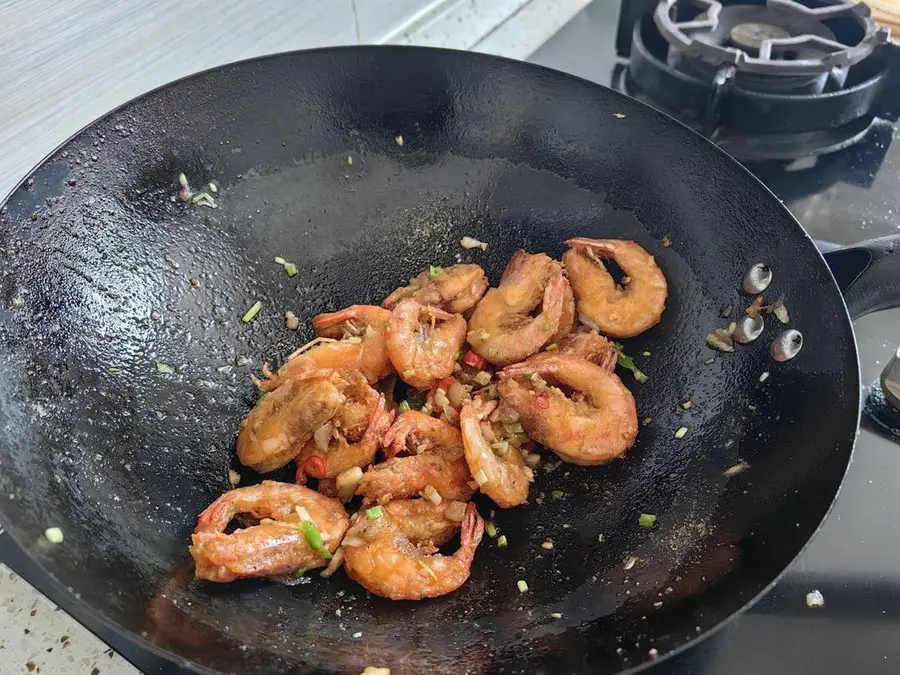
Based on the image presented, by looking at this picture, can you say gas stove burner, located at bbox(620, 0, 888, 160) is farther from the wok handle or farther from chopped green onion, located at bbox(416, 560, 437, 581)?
chopped green onion, located at bbox(416, 560, 437, 581)

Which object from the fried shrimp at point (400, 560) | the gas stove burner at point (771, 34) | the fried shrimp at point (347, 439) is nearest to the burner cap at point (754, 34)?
the gas stove burner at point (771, 34)

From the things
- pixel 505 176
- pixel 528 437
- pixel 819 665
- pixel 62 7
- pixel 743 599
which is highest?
pixel 62 7

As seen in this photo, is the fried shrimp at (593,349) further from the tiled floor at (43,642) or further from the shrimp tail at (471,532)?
the tiled floor at (43,642)

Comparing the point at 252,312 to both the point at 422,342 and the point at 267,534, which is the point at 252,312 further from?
the point at 267,534

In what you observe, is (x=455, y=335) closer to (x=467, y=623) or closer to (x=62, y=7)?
(x=467, y=623)

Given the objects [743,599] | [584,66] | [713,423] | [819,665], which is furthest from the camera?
[584,66]

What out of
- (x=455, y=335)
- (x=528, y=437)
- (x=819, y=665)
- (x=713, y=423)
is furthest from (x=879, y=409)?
(x=455, y=335)
